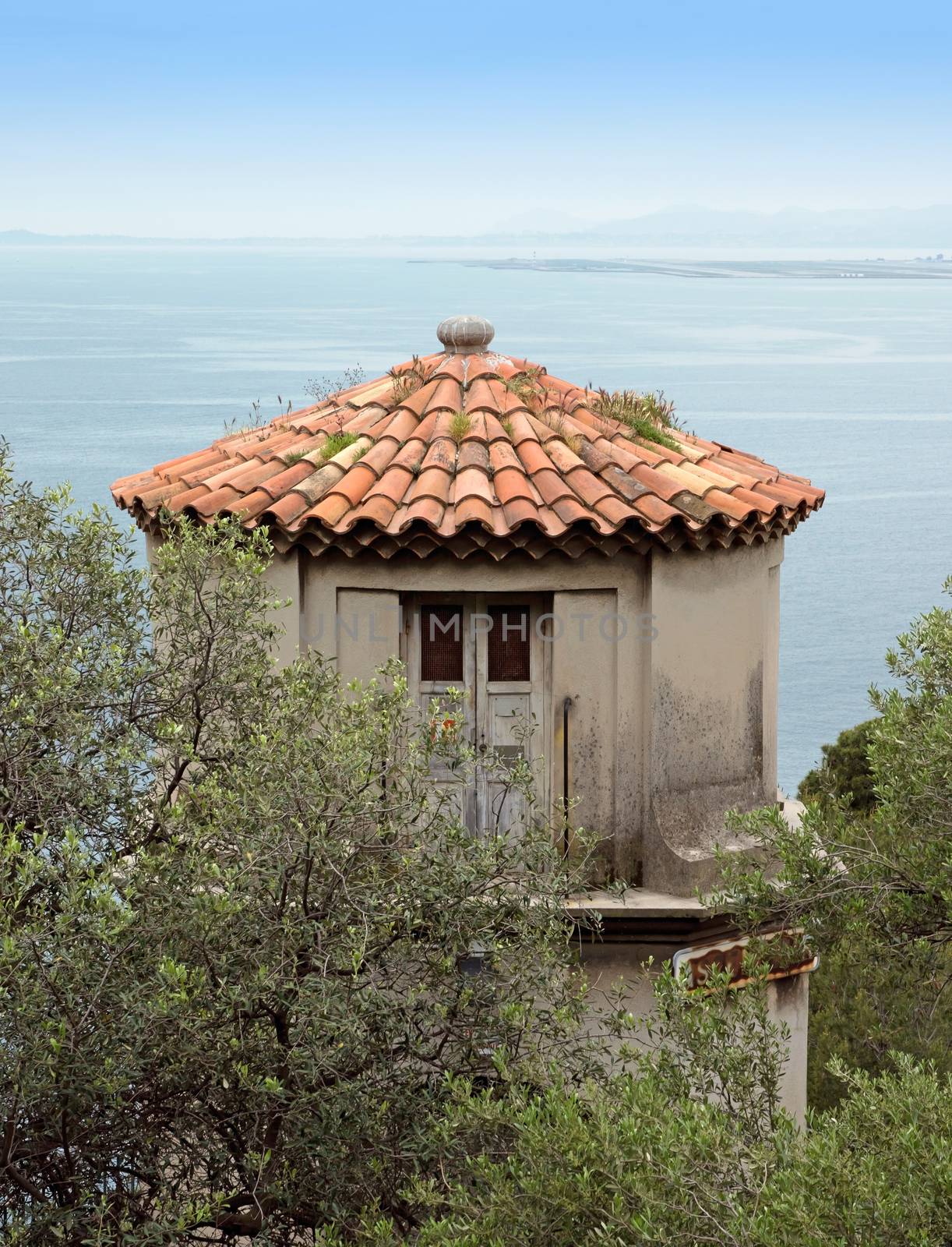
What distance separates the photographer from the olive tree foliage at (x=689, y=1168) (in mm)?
4754

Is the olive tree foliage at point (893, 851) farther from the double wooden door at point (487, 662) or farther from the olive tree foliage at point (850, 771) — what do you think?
the olive tree foliage at point (850, 771)

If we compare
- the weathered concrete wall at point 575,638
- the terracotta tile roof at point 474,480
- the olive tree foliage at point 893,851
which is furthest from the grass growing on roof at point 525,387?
the olive tree foliage at point 893,851

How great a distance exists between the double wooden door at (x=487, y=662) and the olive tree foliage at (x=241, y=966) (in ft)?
9.98

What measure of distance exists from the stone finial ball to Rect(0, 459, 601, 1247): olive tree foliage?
18.5 feet

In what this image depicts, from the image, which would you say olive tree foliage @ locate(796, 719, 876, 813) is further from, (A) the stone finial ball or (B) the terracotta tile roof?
(A) the stone finial ball

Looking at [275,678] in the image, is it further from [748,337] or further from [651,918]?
[748,337]

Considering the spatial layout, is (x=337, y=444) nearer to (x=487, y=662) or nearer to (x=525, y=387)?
(x=525, y=387)

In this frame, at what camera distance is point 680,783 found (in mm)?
10344

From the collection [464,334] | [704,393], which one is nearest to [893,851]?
[464,334]

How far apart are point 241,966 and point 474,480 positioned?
4620mm

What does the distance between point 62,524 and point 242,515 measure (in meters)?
1.97

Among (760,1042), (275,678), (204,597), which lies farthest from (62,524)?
(760,1042)

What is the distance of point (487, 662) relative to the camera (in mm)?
10242

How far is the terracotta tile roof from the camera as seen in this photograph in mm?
9703
